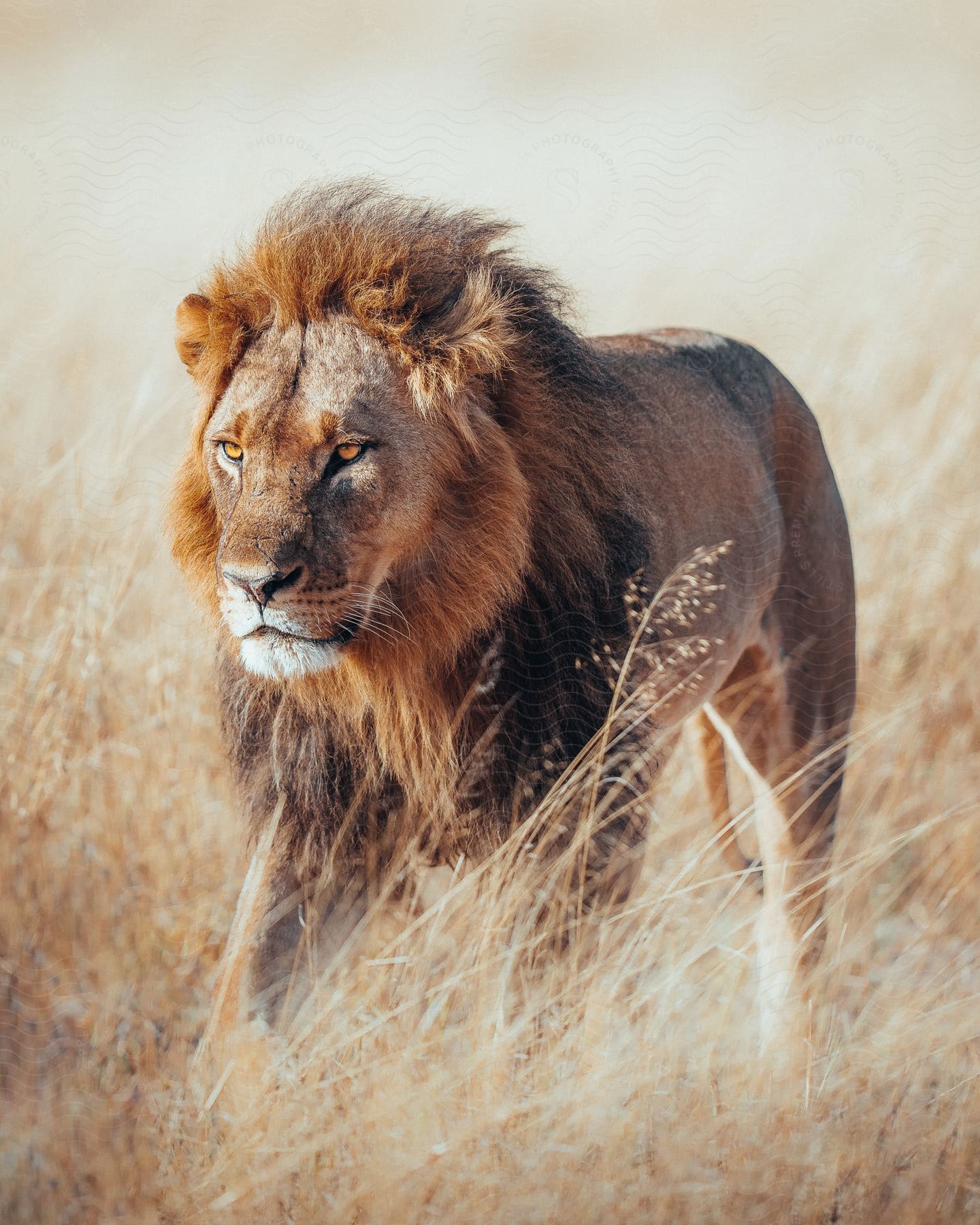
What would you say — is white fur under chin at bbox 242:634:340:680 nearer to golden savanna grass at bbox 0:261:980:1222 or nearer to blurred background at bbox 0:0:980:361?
golden savanna grass at bbox 0:261:980:1222

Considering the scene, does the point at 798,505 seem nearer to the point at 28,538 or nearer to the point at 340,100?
the point at 340,100

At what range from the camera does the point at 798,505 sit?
3885 mm

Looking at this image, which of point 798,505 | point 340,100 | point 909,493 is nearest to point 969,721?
point 909,493

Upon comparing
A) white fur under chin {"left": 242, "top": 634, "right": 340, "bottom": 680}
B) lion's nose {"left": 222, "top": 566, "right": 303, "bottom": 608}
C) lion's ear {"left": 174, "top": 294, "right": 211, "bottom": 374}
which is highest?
lion's ear {"left": 174, "top": 294, "right": 211, "bottom": 374}

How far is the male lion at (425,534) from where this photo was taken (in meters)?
2.43

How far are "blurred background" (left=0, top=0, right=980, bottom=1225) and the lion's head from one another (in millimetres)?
636

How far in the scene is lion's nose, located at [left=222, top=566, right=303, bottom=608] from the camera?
2283mm

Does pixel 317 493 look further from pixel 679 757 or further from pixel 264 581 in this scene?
pixel 679 757

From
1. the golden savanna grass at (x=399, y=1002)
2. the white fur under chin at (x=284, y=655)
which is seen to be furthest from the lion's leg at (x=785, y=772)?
the white fur under chin at (x=284, y=655)

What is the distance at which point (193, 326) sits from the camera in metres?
2.71

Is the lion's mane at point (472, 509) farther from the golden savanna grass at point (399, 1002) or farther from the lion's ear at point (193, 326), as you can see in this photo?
the golden savanna grass at point (399, 1002)

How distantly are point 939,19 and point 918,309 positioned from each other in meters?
1.39

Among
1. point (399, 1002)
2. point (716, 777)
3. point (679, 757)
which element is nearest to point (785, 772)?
point (716, 777)

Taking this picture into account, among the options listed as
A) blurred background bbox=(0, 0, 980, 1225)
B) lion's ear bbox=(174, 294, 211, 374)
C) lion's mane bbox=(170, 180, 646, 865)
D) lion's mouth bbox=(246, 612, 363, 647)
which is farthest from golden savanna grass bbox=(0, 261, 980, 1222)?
lion's ear bbox=(174, 294, 211, 374)
